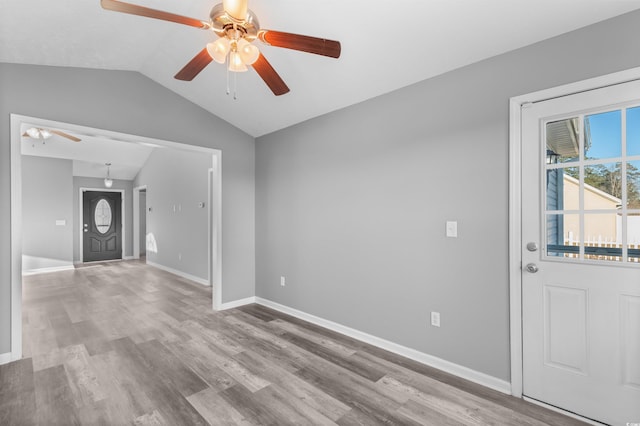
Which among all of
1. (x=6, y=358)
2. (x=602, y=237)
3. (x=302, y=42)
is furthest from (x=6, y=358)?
(x=602, y=237)

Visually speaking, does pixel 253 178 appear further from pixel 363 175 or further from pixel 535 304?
pixel 535 304

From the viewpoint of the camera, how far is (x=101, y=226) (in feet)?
28.2

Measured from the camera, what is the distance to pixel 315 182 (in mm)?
3531

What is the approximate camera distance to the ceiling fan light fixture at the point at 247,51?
1.76 m

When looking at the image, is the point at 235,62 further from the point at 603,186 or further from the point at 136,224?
the point at 136,224

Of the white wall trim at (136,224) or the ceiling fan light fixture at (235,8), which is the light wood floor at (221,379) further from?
the white wall trim at (136,224)

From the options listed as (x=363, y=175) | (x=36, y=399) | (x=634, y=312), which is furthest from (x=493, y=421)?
(x=36, y=399)

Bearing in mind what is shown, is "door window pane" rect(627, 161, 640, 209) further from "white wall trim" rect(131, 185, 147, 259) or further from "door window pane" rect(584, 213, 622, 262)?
"white wall trim" rect(131, 185, 147, 259)

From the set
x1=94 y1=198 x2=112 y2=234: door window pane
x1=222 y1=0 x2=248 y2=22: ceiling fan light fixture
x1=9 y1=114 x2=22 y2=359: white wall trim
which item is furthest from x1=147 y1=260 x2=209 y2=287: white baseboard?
x1=222 y1=0 x2=248 y2=22: ceiling fan light fixture

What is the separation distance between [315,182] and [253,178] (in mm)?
1290

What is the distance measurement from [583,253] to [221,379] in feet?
9.04

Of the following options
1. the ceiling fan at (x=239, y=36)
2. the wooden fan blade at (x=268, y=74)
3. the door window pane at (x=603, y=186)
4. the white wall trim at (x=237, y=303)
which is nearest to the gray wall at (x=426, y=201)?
the door window pane at (x=603, y=186)

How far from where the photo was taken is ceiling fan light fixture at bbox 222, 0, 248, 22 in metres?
1.55

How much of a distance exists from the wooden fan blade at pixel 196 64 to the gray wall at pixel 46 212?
23.3ft
